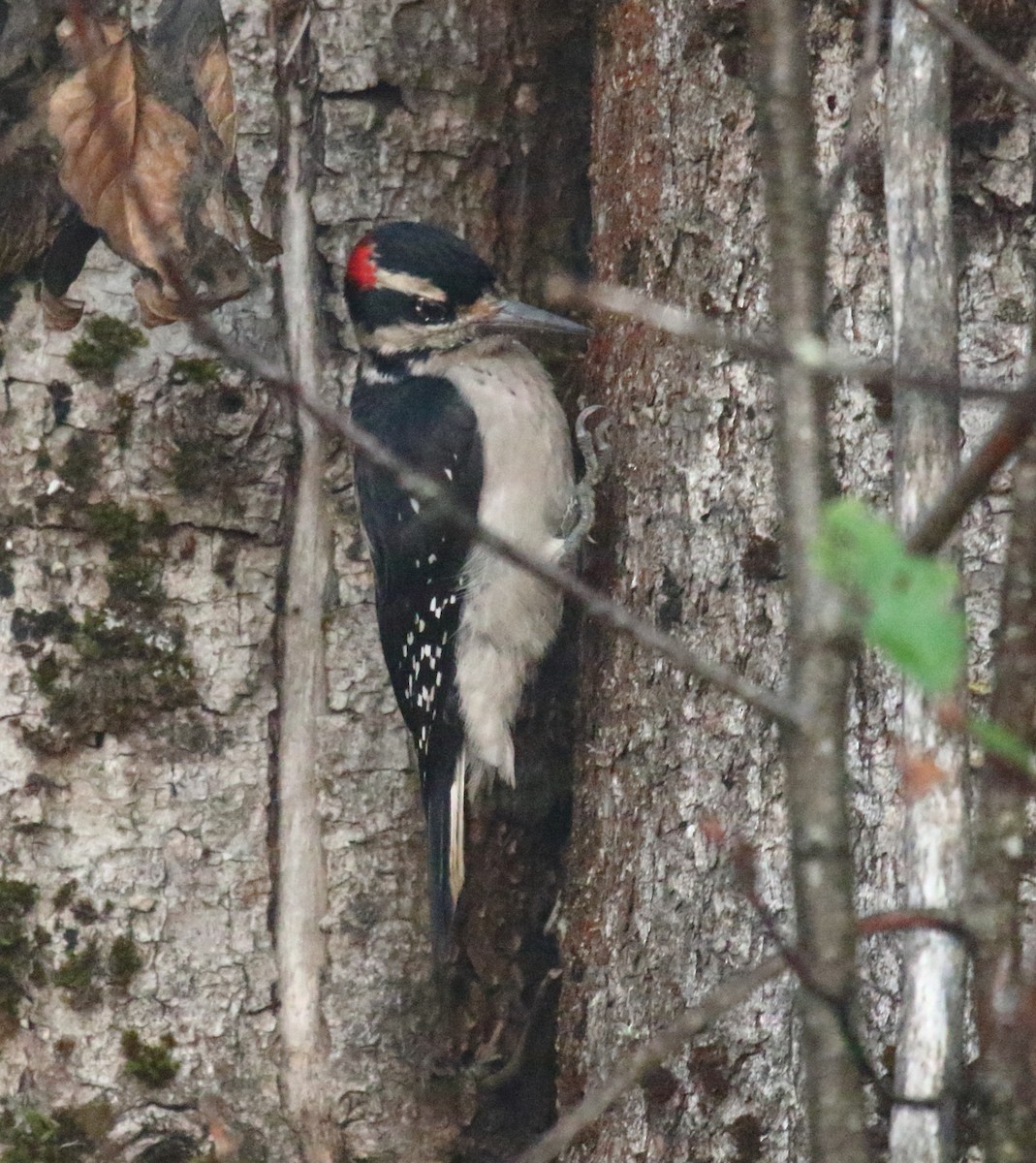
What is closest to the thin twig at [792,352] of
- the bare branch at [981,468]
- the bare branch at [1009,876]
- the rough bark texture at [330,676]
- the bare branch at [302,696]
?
the bare branch at [981,468]

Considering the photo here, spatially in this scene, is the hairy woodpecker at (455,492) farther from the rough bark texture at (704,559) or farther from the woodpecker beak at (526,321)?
the rough bark texture at (704,559)

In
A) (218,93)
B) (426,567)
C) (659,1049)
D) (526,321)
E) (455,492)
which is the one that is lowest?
(659,1049)

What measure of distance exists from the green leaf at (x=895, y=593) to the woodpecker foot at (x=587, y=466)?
7.02ft

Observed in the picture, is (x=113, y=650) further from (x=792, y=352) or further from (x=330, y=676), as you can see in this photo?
(x=792, y=352)

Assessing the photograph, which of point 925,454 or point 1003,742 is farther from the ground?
point 925,454

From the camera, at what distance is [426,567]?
3572 mm

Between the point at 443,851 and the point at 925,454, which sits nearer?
the point at 925,454

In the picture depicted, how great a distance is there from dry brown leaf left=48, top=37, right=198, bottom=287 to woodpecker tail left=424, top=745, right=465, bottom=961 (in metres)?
1.09

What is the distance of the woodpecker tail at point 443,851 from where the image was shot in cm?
314

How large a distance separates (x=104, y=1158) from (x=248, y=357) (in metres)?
2.26

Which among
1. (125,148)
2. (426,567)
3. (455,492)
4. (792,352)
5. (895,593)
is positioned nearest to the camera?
(895,593)

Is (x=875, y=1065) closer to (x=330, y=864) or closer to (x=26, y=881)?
(x=330, y=864)

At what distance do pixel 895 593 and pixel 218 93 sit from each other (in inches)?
85.4

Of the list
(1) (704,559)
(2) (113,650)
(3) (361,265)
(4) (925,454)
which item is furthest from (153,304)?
(4) (925,454)
